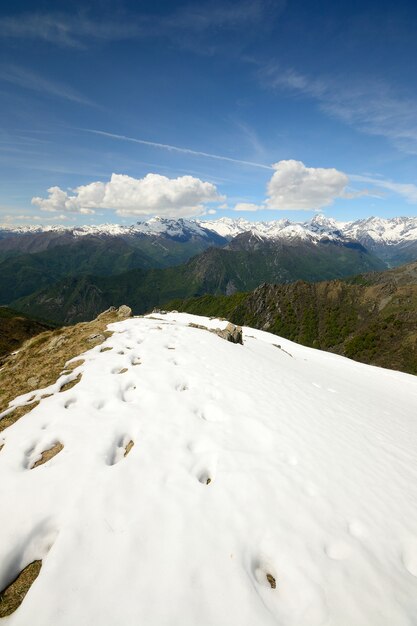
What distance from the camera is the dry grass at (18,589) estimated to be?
5039mm

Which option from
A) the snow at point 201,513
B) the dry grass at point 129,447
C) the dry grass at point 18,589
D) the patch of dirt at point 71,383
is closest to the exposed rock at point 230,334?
the snow at point 201,513

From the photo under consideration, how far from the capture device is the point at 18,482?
738 centimetres

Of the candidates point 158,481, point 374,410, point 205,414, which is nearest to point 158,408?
point 205,414

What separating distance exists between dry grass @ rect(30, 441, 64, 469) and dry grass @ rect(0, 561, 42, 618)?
116 inches

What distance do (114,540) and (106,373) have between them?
27.7 feet

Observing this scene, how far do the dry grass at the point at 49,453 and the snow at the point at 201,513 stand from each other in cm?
22

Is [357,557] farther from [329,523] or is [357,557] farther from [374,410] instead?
[374,410]

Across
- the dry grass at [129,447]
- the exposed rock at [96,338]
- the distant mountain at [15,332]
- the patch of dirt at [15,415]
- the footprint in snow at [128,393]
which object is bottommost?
the distant mountain at [15,332]

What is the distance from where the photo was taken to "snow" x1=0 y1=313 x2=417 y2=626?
5.10 meters

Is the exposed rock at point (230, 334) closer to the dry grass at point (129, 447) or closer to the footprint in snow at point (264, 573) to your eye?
the dry grass at point (129, 447)

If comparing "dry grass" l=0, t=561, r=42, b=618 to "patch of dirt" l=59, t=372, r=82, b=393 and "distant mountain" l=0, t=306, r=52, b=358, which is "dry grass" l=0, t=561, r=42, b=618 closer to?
"patch of dirt" l=59, t=372, r=82, b=393

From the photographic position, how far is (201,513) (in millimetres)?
6648

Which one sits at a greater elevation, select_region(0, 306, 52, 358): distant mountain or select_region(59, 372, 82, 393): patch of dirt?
select_region(59, 372, 82, 393): patch of dirt

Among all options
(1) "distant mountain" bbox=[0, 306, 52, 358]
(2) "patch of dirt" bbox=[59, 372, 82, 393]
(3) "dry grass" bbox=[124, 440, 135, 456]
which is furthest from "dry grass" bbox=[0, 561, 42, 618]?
(1) "distant mountain" bbox=[0, 306, 52, 358]
